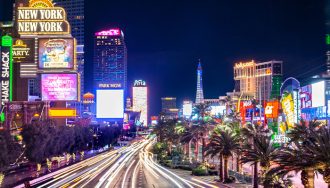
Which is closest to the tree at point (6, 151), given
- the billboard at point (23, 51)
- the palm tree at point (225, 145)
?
the palm tree at point (225, 145)

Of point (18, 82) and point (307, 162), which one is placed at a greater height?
point (18, 82)

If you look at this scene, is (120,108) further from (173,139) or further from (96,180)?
(96,180)

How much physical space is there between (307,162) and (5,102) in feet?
221

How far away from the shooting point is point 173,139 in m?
107

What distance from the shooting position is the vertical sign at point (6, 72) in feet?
293

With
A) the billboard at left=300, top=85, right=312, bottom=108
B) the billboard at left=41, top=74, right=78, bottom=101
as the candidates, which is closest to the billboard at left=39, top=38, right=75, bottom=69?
the billboard at left=41, top=74, right=78, bottom=101

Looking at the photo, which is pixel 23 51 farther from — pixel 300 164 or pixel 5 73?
pixel 300 164

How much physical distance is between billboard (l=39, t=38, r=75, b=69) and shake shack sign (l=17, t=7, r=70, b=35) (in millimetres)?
1944

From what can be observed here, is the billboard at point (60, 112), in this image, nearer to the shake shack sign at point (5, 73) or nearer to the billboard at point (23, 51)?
the billboard at point (23, 51)

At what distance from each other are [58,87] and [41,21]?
44.0 ft

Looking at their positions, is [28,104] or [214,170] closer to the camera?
[214,170]

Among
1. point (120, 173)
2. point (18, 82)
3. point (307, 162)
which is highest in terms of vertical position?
point (18, 82)

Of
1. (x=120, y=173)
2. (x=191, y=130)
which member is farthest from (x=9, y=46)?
(x=120, y=173)

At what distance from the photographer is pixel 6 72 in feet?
293
